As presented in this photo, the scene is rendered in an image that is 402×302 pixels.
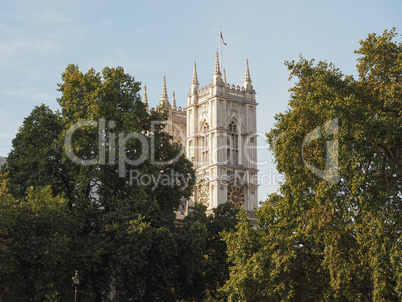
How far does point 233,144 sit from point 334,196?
5266 centimetres

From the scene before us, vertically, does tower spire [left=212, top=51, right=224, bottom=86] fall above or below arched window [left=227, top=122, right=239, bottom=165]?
above

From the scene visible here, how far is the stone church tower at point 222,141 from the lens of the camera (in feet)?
248

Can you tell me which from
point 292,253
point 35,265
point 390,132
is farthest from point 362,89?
point 35,265

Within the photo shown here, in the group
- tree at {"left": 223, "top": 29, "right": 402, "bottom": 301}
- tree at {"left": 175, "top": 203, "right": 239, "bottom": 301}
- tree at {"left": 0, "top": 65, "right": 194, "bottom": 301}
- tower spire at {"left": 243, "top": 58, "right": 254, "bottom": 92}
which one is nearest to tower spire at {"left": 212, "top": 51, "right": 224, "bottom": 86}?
tower spire at {"left": 243, "top": 58, "right": 254, "bottom": 92}

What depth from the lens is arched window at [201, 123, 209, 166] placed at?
255ft

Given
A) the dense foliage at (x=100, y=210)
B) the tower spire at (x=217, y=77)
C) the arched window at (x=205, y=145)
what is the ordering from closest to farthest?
the dense foliage at (x=100, y=210) < the arched window at (x=205, y=145) < the tower spire at (x=217, y=77)

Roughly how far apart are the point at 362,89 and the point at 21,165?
1685cm

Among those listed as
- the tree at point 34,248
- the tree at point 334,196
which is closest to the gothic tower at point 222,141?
the tree at point 34,248

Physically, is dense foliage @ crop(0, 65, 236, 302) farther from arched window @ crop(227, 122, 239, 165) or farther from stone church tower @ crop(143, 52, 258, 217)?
arched window @ crop(227, 122, 239, 165)

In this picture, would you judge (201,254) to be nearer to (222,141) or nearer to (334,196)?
(334,196)

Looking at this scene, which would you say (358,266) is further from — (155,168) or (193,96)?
(193,96)

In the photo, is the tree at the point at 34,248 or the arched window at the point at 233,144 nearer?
the tree at the point at 34,248

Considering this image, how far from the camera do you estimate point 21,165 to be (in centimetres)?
3462

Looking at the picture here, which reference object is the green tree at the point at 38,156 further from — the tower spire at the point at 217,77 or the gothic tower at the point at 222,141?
the tower spire at the point at 217,77
